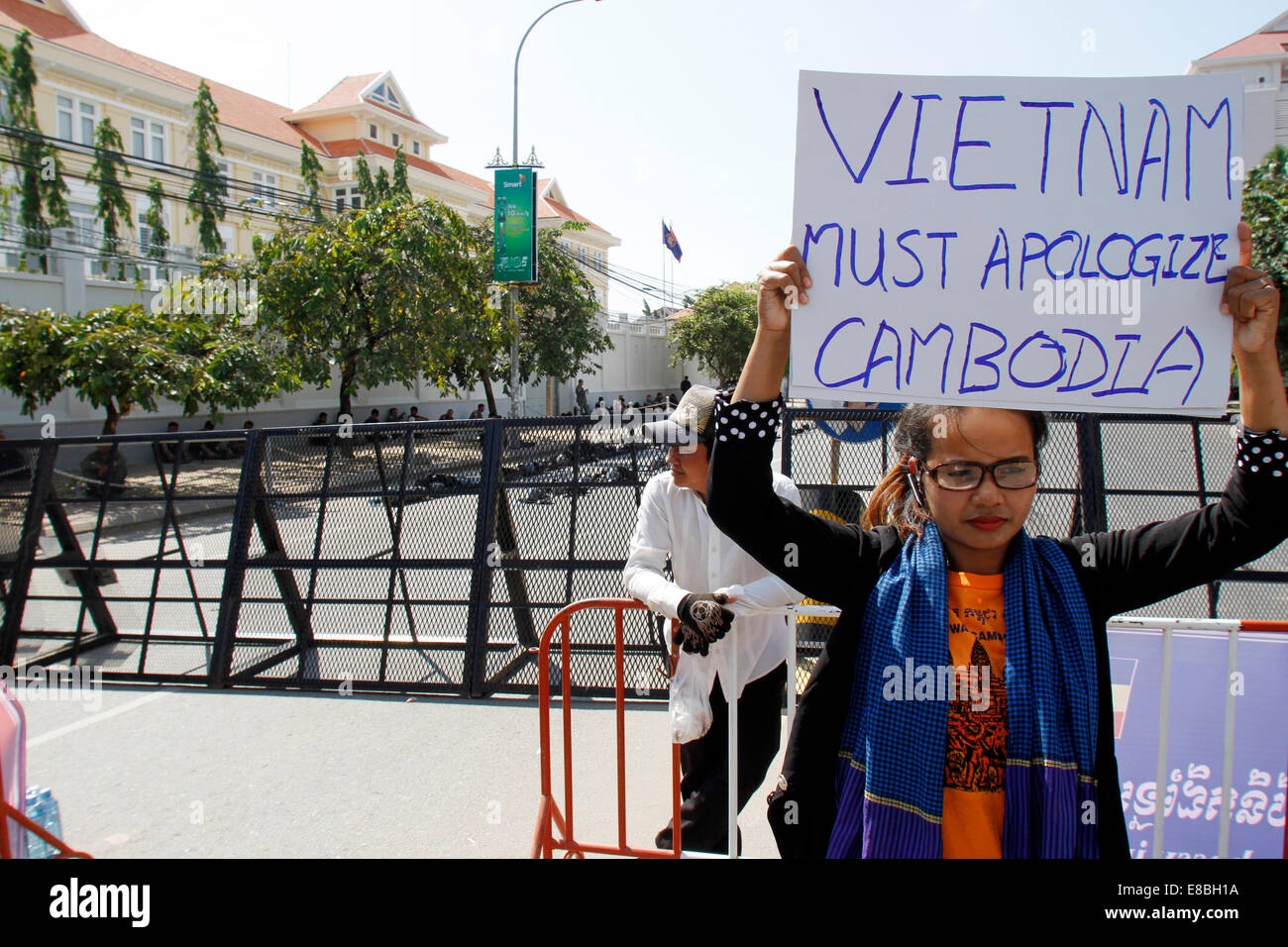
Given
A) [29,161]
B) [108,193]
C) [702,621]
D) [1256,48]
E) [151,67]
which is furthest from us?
[1256,48]

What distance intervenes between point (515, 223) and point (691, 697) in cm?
1819

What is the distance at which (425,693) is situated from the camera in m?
5.08

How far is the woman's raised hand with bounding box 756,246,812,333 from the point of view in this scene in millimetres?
1561

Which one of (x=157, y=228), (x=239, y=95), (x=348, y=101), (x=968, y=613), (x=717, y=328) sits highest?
(x=348, y=101)

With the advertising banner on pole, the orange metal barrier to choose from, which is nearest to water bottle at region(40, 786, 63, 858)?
the orange metal barrier

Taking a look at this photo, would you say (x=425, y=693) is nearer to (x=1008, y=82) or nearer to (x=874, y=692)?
(x=874, y=692)

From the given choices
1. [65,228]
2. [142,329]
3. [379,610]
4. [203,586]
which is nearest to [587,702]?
[379,610]

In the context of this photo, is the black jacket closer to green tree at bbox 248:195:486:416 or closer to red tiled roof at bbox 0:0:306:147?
green tree at bbox 248:195:486:416

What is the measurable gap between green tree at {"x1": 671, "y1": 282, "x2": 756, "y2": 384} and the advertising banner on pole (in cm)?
2403

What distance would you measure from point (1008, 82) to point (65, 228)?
90.6 feet

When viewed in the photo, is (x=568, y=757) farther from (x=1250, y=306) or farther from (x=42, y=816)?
(x=1250, y=306)

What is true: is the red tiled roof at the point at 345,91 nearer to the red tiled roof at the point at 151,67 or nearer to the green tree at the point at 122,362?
the red tiled roof at the point at 151,67

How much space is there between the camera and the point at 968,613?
1560 mm

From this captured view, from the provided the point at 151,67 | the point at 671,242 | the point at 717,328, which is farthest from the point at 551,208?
the point at 151,67
